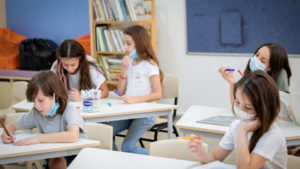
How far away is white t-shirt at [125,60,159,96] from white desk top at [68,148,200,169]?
1320 millimetres

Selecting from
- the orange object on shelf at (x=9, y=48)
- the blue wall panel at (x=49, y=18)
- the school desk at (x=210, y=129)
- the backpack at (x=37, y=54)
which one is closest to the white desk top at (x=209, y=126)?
the school desk at (x=210, y=129)

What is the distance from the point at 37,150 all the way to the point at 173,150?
75 cm

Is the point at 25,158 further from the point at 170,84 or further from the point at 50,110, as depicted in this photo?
the point at 170,84

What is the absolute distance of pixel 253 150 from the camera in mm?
1825

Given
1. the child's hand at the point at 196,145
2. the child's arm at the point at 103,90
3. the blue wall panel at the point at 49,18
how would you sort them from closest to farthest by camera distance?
the child's hand at the point at 196,145 → the child's arm at the point at 103,90 → the blue wall panel at the point at 49,18

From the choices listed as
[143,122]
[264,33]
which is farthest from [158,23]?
[143,122]

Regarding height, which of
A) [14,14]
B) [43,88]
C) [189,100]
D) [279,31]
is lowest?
[189,100]

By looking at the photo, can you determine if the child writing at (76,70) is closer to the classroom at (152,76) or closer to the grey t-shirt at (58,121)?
the classroom at (152,76)

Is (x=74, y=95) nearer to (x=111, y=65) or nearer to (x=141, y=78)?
(x=141, y=78)

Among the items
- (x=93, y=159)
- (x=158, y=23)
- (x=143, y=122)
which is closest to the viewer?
(x=93, y=159)

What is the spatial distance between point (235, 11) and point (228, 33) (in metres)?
0.27

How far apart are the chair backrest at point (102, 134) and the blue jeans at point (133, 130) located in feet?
2.07

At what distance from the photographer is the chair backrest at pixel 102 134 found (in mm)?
2470

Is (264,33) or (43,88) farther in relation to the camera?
(264,33)
